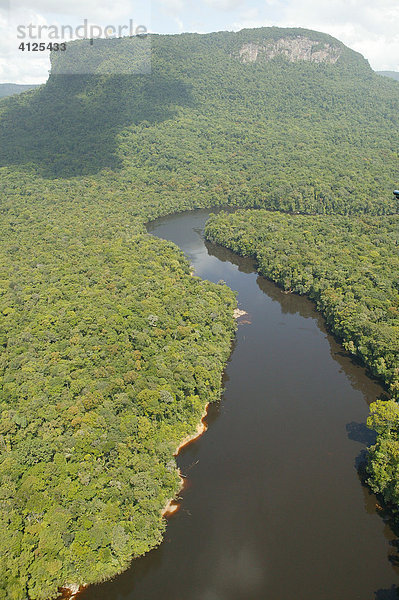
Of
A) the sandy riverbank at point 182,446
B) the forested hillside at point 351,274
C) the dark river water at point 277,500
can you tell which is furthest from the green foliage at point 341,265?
the sandy riverbank at point 182,446

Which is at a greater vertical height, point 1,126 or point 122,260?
point 1,126

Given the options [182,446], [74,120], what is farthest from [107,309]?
[74,120]

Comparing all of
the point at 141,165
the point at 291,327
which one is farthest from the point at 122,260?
the point at 141,165

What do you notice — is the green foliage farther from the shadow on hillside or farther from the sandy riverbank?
the shadow on hillside

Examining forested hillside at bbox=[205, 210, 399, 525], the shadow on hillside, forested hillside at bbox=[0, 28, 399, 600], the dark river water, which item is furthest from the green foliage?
the shadow on hillside

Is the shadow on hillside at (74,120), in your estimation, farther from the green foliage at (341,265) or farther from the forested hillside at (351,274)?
the forested hillside at (351,274)

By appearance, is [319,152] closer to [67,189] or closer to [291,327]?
[67,189]
